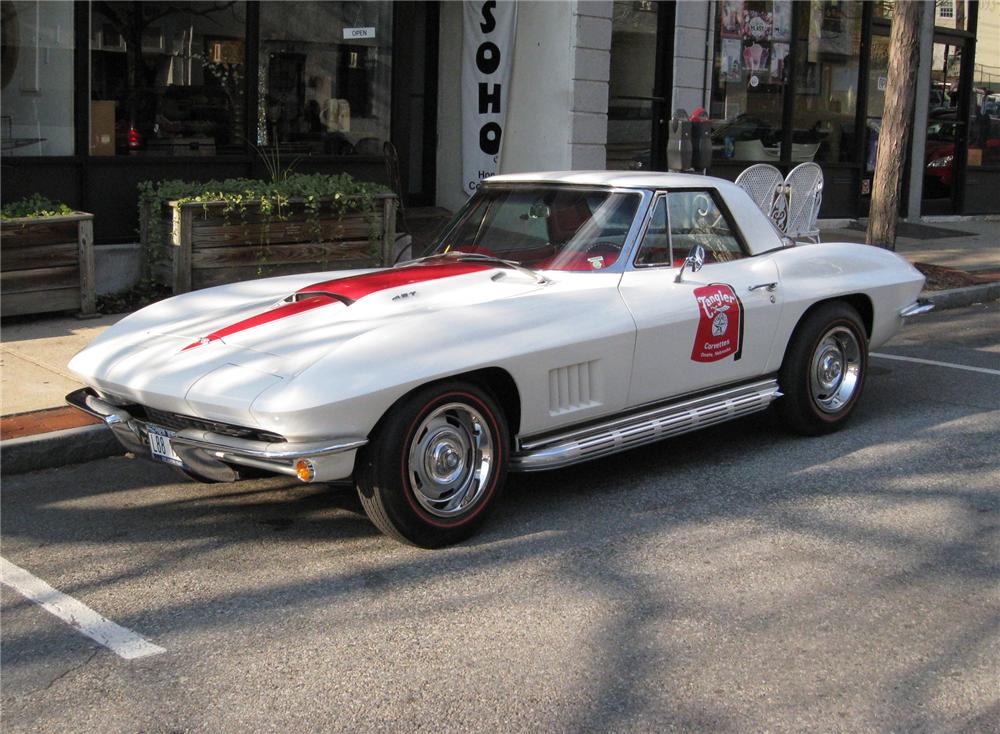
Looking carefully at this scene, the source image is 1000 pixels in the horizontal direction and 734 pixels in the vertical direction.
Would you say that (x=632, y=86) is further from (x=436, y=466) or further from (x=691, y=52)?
(x=436, y=466)

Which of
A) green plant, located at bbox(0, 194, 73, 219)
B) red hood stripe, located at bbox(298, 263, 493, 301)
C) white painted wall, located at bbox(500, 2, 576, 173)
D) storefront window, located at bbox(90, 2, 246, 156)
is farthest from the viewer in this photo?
white painted wall, located at bbox(500, 2, 576, 173)

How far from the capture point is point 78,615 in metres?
4.38

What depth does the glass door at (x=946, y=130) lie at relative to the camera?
1841 cm

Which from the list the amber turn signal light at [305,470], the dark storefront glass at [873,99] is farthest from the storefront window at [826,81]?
the amber turn signal light at [305,470]

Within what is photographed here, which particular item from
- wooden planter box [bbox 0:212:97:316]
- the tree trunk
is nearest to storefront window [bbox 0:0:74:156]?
wooden planter box [bbox 0:212:97:316]

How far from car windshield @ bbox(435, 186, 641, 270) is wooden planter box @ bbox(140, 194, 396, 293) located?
3.71m

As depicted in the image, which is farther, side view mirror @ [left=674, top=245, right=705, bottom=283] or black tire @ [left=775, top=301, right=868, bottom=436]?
black tire @ [left=775, top=301, right=868, bottom=436]

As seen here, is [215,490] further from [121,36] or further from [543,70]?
[543,70]

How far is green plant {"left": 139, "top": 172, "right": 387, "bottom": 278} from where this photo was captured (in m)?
9.72

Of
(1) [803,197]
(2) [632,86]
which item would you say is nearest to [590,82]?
(2) [632,86]

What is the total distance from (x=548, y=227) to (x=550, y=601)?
2.29 m

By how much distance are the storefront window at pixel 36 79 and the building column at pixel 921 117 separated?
12.8 meters

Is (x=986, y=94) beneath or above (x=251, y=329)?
above

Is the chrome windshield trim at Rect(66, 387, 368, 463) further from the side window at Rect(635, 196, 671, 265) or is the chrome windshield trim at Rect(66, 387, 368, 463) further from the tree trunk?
the tree trunk
